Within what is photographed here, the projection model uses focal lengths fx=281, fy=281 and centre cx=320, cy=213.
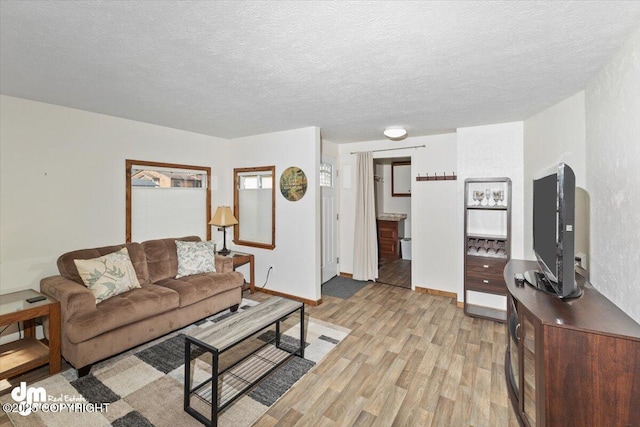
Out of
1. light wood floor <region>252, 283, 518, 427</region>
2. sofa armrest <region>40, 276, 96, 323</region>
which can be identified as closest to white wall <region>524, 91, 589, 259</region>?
light wood floor <region>252, 283, 518, 427</region>

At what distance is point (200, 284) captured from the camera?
314 centimetres

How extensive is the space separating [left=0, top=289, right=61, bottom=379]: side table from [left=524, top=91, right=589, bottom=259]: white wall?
4.29m

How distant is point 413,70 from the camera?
6.75 ft

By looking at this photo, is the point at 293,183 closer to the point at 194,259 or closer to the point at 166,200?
the point at 194,259

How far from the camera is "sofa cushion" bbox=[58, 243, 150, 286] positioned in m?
2.71

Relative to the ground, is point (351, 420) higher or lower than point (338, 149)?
lower

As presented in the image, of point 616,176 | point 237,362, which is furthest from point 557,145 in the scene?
point 237,362

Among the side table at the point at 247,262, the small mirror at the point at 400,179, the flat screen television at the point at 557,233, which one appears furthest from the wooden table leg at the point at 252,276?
the small mirror at the point at 400,179

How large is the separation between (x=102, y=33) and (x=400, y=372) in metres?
3.13

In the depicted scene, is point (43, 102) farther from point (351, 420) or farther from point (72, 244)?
point (351, 420)

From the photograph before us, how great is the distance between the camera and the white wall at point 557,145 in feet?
7.55

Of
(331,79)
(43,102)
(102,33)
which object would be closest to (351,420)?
(331,79)

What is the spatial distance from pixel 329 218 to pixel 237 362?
118 inches

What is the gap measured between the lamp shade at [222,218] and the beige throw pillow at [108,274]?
50.2 inches
